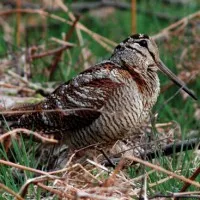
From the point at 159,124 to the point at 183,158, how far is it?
1157 millimetres

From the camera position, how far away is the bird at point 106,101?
17.1 feet

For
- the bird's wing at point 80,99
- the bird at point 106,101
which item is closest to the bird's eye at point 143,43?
the bird at point 106,101

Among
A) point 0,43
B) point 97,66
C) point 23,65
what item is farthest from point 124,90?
point 0,43

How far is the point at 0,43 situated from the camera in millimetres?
7695

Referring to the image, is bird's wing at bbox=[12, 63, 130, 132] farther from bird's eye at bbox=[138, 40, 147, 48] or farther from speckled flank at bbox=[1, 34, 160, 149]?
bird's eye at bbox=[138, 40, 147, 48]

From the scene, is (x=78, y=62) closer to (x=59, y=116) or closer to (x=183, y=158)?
(x=59, y=116)

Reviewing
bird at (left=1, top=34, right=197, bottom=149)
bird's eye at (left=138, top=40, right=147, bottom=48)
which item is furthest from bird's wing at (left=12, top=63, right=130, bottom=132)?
bird's eye at (left=138, top=40, right=147, bottom=48)

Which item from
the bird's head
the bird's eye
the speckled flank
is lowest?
the speckled flank

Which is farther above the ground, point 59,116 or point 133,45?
point 133,45

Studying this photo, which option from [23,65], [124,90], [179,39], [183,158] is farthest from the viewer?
[179,39]

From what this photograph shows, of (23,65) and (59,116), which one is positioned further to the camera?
(23,65)

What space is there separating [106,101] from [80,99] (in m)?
0.21

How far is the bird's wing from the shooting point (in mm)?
5301

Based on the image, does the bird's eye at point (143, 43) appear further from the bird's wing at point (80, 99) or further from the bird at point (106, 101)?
the bird's wing at point (80, 99)
